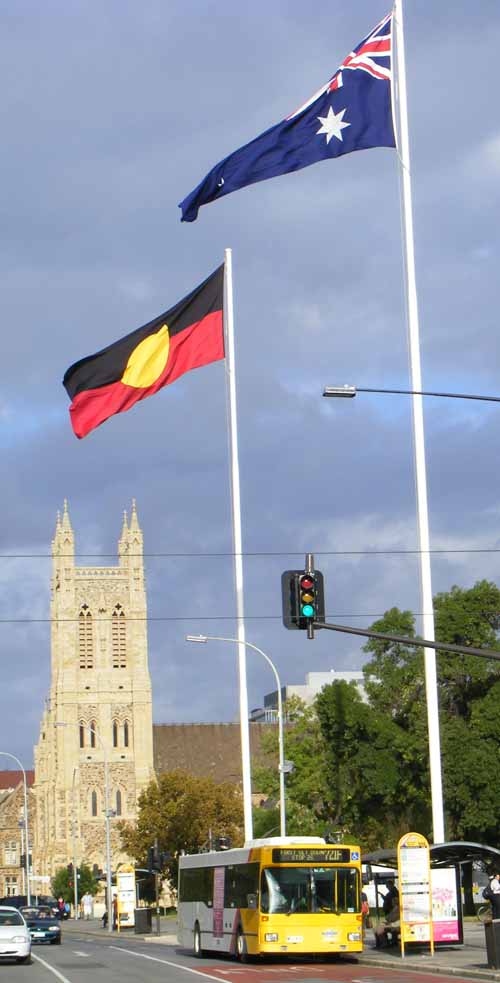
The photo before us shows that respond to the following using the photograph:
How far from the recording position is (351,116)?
3127 centimetres

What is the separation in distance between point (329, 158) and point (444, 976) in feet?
51.8

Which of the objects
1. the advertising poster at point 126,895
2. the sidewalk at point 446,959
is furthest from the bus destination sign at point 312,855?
the advertising poster at point 126,895

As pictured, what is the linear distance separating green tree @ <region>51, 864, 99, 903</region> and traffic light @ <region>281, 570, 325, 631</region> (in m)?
106

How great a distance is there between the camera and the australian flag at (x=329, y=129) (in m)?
30.8

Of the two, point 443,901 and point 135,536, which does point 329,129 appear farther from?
point 135,536

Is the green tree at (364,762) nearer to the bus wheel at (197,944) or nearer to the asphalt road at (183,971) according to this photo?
the asphalt road at (183,971)

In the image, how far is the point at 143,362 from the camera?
34.6 m

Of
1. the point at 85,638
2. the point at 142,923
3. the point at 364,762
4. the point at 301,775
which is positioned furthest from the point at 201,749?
the point at 364,762

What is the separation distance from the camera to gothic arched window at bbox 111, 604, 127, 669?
5571 inches

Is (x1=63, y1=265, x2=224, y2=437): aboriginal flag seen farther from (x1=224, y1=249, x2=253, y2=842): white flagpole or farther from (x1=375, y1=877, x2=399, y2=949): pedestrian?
(x1=375, y1=877, x2=399, y2=949): pedestrian

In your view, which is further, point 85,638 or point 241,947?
point 85,638

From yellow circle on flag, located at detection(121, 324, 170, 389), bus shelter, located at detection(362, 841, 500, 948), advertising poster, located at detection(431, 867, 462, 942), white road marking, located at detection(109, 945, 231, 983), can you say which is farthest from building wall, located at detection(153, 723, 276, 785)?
yellow circle on flag, located at detection(121, 324, 170, 389)

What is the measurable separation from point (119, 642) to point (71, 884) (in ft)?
78.5

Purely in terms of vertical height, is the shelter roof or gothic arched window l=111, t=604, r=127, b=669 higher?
gothic arched window l=111, t=604, r=127, b=669
